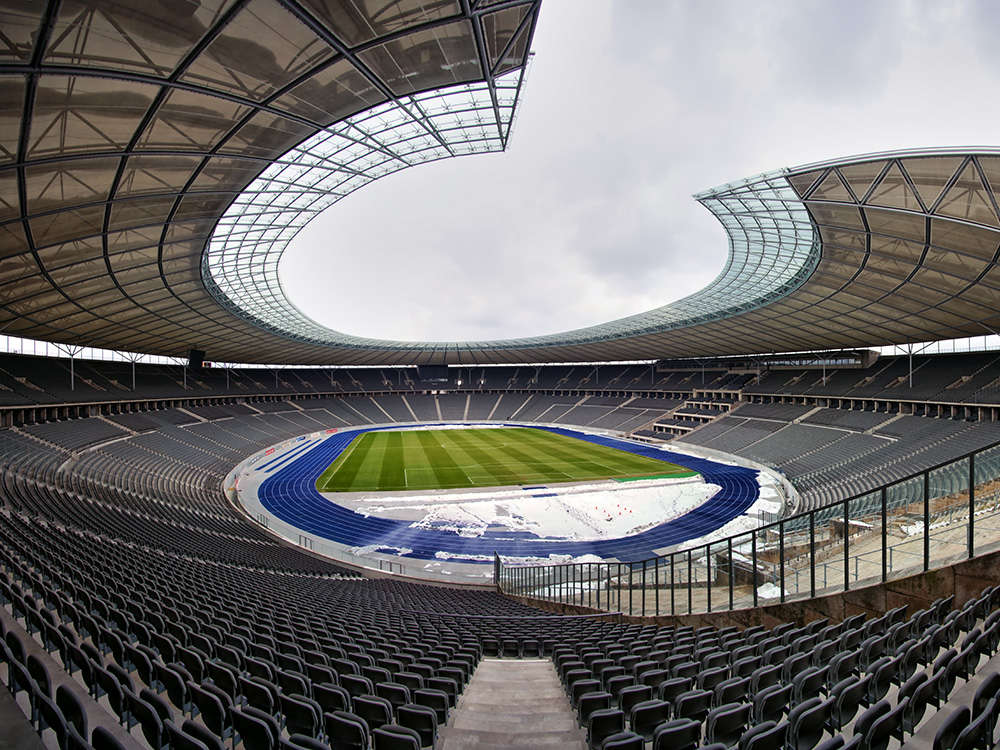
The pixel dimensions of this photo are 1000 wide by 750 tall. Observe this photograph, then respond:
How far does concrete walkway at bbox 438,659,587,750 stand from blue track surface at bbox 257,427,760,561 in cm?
1549

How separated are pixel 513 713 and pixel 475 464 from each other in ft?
123

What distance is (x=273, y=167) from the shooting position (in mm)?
15266

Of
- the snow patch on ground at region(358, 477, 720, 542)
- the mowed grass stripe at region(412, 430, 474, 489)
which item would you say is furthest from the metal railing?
the mowed grass stripe at region(412, 430, 474, 489)

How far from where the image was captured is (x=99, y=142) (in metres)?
10.4

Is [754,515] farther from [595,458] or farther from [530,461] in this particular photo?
[530,461]

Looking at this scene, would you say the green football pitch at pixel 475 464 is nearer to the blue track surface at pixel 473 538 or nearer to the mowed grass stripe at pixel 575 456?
the mowed grass stripe at pixel 575 456

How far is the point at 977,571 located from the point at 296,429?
62.2 metres

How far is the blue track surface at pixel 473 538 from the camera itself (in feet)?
74.3

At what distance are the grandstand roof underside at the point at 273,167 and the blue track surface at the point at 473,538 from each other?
1328cm

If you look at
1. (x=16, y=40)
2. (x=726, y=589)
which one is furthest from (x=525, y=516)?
(x=16, y=40)

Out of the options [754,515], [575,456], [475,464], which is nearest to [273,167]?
[754,515]

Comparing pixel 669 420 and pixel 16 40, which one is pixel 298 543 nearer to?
pixel 16 40

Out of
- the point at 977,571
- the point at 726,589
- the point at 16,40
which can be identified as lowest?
the point at 726,589

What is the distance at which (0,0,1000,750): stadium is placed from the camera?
4301 mm
